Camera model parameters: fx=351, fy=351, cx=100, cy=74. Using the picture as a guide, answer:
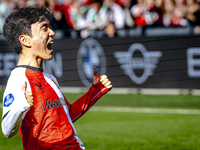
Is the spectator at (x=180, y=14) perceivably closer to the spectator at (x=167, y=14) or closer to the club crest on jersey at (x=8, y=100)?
the spectator at (x=167, y=14)

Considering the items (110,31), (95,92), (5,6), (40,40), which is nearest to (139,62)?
(110,31)

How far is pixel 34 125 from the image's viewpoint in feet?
8.50

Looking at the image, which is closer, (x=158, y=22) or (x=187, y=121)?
(x=187, y=121)

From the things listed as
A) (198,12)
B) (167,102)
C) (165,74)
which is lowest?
(167,102)

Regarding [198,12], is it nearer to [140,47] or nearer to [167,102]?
[140,47]

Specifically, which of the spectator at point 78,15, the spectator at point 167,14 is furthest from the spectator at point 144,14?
the spectator at point 78,15

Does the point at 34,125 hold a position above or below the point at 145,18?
below

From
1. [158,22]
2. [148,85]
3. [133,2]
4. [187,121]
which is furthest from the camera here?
[133,2]

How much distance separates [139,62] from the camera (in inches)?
376

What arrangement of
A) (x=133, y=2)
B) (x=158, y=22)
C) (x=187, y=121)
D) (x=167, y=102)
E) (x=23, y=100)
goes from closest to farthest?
(x=23, y=100), (x=187, y=121), (x=167, y=102), (x=158, y=22), (x=133, y=2)

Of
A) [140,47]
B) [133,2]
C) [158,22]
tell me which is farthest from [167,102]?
[133,2]

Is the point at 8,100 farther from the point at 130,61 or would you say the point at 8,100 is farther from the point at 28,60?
the point at 130,61

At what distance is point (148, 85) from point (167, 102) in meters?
0.83

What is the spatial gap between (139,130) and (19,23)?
418cm
